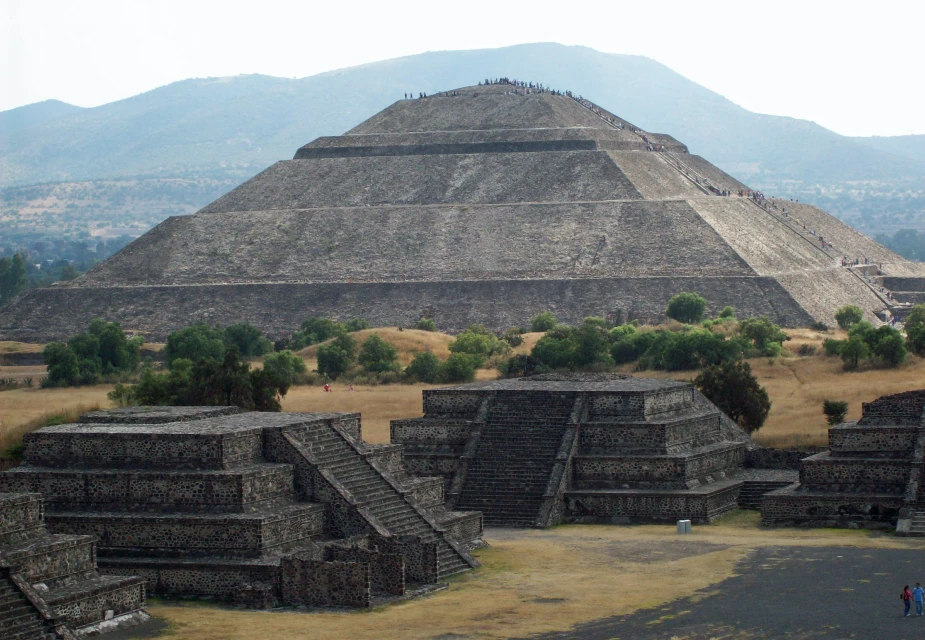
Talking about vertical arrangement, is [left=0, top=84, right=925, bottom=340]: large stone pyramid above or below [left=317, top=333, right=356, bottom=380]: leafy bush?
above

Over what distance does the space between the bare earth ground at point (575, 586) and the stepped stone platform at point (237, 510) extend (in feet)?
2.20

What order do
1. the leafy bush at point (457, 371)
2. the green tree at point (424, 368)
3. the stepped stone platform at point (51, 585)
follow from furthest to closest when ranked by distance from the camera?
the green tree at point (424, 368)
the leafy bush at point (457, 371)
the stepped stone platform at point (51, 585)

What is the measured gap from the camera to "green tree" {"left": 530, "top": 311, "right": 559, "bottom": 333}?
8425 cm

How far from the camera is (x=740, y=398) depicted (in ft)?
159

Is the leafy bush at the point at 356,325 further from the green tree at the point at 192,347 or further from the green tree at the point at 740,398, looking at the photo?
the green tree at the point at 740,398

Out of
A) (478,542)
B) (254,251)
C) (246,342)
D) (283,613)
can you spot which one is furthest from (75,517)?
(254,251)

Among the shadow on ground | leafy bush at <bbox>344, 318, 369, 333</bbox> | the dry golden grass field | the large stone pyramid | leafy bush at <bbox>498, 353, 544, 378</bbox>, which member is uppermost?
the large stone pyramid

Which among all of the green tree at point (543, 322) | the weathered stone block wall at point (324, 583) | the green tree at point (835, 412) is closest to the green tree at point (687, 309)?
the green tree at point (543, 322)

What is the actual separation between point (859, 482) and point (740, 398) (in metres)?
10.2

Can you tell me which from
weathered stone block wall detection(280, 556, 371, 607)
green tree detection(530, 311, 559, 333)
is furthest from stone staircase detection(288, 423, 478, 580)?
green tree detection(530, 311, 559, 333)

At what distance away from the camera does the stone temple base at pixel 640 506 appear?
1518 inches

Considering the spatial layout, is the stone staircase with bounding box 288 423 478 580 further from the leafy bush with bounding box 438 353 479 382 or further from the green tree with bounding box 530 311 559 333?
the green tree with bounding box 530 311 559 333

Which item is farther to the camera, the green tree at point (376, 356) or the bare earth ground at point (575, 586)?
the green tree at point (376, 356)

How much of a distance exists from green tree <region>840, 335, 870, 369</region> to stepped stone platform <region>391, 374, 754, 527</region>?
765 inches
